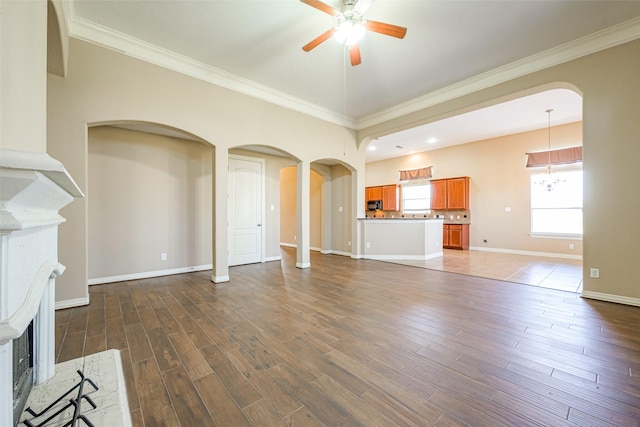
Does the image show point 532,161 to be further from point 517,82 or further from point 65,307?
point 65,307

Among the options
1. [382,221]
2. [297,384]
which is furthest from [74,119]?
[382,221]

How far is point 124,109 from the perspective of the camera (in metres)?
3.24

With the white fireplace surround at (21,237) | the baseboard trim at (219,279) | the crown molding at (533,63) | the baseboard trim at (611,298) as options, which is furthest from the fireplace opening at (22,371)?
the crown molding at (533,63)

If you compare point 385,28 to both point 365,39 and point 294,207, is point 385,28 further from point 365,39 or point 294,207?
point 294,207

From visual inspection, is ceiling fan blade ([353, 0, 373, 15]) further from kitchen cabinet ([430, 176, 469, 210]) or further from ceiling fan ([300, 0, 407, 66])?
kitchen cabinet ([430, 176, 469, 210])

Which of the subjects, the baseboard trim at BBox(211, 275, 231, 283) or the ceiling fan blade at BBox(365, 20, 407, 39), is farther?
the baseboard trim at BBox(211, 275, 231, 283)

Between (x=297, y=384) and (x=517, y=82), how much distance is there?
4.91 metres

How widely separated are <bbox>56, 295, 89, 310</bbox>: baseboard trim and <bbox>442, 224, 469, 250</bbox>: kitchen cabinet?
346 inches

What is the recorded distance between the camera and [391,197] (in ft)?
32.2

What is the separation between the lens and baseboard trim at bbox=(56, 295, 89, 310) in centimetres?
297

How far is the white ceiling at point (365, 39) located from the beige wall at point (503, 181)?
4208mm

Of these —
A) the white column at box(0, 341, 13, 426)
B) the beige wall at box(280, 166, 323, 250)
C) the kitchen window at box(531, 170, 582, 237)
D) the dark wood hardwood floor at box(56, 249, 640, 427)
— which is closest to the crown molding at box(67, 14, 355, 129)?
the beige wall at box(280, 166, 323, 250)

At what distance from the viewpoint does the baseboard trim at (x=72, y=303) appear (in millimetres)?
2971

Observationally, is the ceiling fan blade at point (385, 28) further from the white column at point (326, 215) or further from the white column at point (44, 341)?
the white column at point (326, 215)
